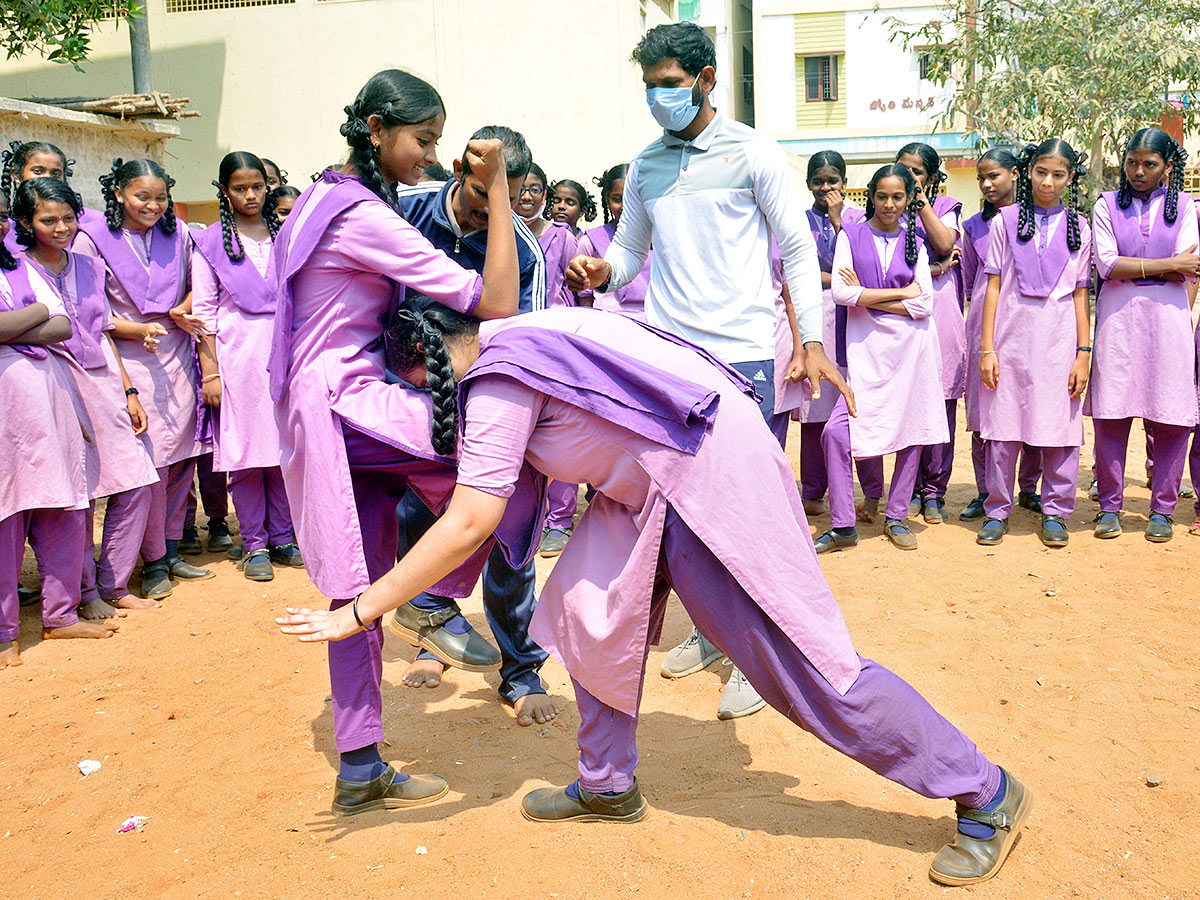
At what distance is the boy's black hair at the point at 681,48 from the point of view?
3684 mm

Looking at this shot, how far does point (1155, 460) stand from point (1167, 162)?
163 centimetres

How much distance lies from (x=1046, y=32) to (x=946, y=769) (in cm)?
1432

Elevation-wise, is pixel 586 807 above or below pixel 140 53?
below

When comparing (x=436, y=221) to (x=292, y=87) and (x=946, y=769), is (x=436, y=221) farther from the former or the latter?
(x=292, y=87)

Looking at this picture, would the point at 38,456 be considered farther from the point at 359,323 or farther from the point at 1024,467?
the point at 1024,467

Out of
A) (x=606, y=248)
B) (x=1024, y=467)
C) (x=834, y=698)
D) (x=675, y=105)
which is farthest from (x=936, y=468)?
(x=834, y=698)

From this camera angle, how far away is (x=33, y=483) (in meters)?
4.67

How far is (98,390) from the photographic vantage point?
5.20m

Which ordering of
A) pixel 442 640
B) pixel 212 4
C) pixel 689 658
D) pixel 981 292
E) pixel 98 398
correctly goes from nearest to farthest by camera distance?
pixel 442 640, pixel 689 658, pixel 98 398, pixel 981 292, pixel 212 4

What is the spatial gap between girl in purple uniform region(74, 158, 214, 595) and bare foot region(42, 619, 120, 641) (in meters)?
0.54

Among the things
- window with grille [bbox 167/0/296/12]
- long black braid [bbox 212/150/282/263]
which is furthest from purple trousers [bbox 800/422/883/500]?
window with grille [bbox 167/0/296/12]

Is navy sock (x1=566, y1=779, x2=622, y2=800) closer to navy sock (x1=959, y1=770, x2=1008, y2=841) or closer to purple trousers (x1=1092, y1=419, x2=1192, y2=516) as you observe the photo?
navy sock (x1=959, y1=770, x2=1008, y2=841)

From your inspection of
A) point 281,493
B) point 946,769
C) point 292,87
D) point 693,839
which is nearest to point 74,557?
point 281,493

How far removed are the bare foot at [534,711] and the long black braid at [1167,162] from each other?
14.0 ft
